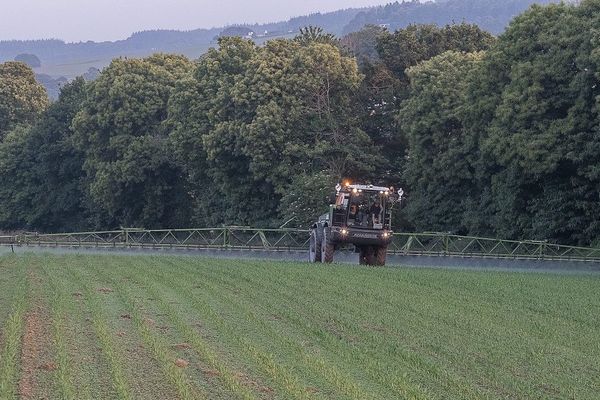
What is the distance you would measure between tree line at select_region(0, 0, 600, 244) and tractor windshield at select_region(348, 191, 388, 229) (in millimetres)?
11438

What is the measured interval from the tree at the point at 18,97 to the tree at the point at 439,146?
163 ft

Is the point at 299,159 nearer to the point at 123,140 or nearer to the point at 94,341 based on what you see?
the point at 123,140

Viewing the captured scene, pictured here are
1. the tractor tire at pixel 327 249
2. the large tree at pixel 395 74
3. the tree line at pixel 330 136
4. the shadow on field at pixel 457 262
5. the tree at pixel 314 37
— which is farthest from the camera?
the tree at pixel 314 37

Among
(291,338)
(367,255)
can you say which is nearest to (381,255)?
(367,255)

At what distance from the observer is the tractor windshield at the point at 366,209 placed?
3853cm

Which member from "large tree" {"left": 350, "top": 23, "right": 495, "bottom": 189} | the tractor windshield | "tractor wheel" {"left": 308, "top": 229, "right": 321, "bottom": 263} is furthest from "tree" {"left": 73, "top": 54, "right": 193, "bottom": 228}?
the tractor windshield

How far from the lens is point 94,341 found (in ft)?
54.3

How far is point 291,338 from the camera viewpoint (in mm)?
17609

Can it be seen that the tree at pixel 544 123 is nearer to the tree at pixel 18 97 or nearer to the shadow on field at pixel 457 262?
the shadow on field at pixel 457 262

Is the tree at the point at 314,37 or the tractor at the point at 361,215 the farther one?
the tree at the point at 314,37

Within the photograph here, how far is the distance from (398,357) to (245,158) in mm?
50229

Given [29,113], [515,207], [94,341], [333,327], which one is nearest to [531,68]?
[515,207]

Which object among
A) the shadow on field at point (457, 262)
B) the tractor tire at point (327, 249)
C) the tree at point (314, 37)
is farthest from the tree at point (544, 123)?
the tree at point (314, 37)

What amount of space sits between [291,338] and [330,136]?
4701 cm
